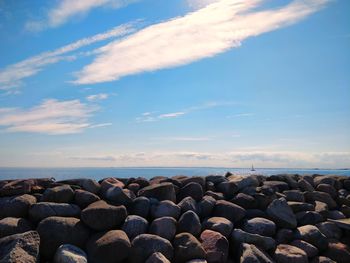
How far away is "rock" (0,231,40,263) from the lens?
20.0 feet

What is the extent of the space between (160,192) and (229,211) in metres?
1.87

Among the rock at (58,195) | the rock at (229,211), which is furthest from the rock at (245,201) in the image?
the rock at (58,195)

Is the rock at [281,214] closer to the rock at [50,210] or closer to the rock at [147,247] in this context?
the rock at [147,247]

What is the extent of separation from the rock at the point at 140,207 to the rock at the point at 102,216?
2.07ft

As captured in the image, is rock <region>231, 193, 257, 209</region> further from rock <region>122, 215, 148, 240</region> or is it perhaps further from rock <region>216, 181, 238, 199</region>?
rock <region>122, 215, 148, 240</region>

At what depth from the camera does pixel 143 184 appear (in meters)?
10.4

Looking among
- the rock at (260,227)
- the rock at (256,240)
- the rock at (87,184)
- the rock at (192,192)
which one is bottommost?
the rock at (256,240)

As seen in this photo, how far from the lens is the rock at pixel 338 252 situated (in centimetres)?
893

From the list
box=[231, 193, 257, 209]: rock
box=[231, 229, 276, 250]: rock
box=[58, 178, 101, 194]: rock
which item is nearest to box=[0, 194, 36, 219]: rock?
box=[58, 178, 101, 194]: rock

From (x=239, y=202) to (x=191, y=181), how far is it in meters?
1.58

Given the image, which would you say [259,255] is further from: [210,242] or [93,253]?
[93,253]

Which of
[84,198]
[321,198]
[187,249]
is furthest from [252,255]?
[321,198]

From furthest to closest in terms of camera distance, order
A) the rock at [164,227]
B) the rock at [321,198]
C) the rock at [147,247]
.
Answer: the rock at [321,198], the rock at [164,227], the rock at [147,247]

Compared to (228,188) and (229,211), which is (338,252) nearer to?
(229,211)
